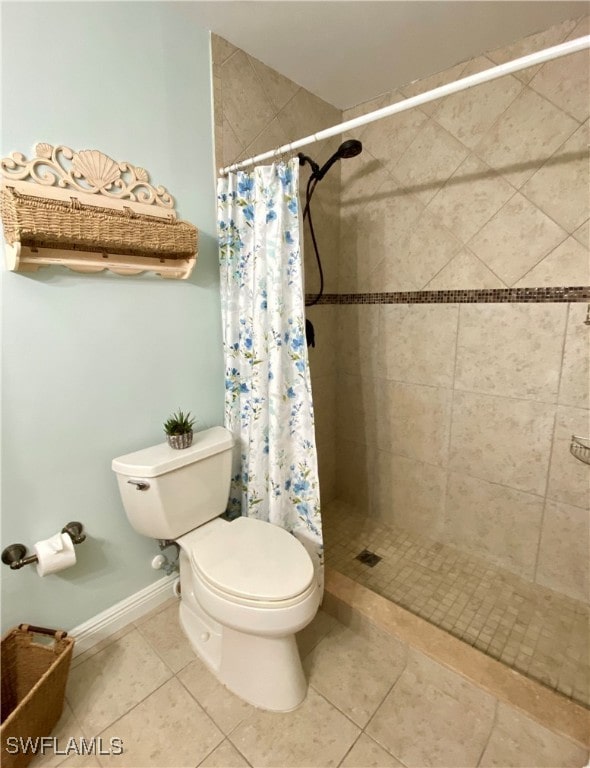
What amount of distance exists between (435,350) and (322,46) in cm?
137

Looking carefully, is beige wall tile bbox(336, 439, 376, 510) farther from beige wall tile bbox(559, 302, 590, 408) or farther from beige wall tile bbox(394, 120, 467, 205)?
beige wall tile bbox(394, 120, 467, 205)

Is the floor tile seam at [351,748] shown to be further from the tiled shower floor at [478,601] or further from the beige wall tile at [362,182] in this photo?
the beige wall tile at [362,182]

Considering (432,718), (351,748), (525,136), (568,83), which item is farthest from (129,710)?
(568,83)

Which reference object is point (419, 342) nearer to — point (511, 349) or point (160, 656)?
point (511, 349)

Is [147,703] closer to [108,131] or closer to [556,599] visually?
[556,599]

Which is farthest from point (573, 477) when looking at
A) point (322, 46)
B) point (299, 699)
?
point (322, 46)

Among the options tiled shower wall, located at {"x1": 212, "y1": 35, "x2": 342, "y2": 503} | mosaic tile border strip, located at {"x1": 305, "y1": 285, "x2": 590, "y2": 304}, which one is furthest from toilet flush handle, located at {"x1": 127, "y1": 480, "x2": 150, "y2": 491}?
mosaic tile border strip, located at {"x1": 305, "y1": 285, "x2": 590, "y2": 304}

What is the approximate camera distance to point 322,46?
1.53 m

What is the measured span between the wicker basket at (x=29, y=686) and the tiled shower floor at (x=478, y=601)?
1125mm

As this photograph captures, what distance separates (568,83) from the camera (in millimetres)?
1396

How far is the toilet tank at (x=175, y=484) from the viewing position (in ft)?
4.27

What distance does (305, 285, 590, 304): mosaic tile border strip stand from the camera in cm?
147

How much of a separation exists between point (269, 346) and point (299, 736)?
4.09 ft

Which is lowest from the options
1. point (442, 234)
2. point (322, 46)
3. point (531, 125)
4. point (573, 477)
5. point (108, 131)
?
point (573, 477)
